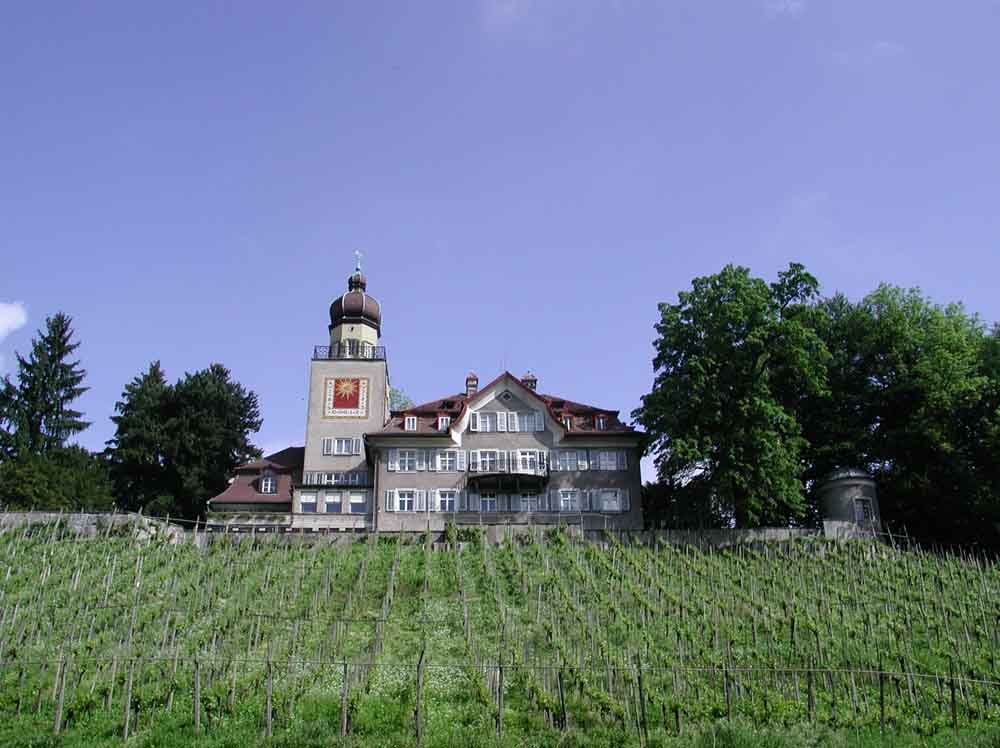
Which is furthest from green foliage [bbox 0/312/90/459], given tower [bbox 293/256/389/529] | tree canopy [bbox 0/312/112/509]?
tower [bbox 293/256/389/529]

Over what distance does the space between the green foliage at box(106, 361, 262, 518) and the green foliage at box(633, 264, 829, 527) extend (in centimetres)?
2614

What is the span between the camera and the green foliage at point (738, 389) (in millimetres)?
39625

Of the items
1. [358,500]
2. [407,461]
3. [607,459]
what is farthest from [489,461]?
[358,500]

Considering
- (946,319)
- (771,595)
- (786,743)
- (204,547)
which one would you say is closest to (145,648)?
(204,547)

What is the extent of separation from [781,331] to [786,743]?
2522cm

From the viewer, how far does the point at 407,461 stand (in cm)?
4731

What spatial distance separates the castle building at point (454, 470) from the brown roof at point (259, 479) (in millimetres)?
78

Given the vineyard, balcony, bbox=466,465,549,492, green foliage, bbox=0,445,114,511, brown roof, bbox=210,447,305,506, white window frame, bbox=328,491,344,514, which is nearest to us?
the vineyard

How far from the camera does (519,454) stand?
4744cm

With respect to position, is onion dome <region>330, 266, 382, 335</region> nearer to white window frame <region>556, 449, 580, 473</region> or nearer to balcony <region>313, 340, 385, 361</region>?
balcony <region>313, 340, 385, 361</region>

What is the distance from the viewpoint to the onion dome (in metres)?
54.3

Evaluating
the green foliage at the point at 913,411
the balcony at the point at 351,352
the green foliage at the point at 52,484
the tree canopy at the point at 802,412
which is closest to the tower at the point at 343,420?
the balcony at the point at 351,352

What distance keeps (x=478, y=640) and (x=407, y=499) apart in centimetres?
2028

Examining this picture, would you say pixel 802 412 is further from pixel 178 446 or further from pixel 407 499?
pixel 178 446
